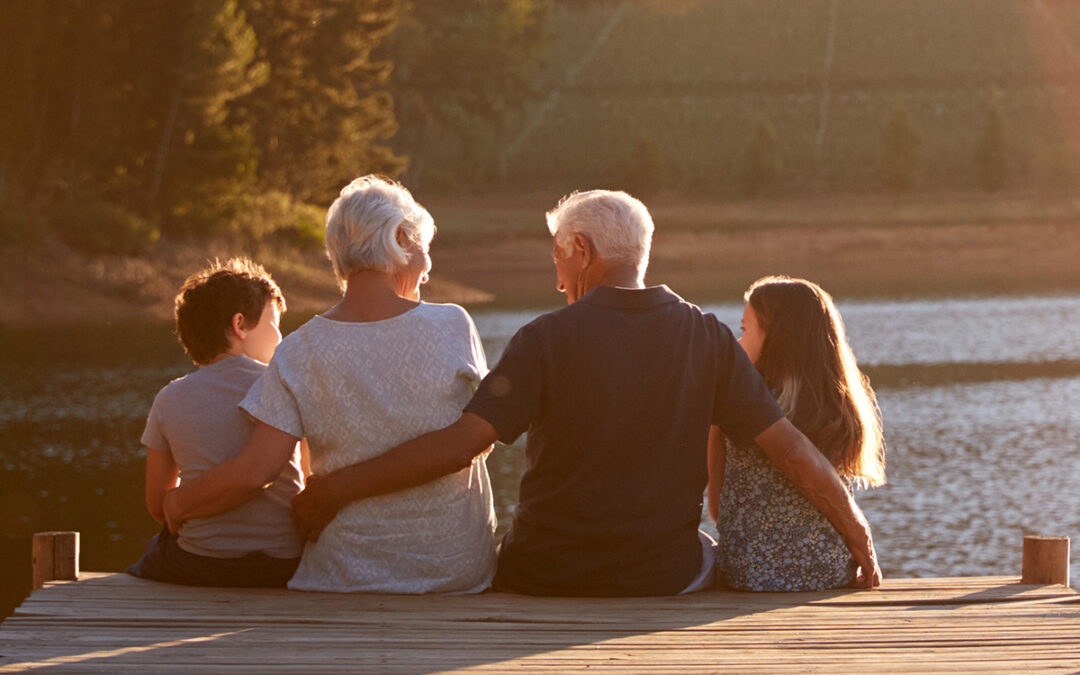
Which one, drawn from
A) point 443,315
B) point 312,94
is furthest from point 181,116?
point 443,315

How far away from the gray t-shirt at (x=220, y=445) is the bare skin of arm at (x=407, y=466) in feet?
0.56

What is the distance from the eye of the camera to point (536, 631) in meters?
3.11

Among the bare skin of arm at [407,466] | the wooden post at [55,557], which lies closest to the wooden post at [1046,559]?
the bare skin of arm at [407,466]

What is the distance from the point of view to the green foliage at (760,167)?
62.4 meters

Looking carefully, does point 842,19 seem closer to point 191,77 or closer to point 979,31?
point 979,31

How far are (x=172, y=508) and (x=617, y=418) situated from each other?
1039mm

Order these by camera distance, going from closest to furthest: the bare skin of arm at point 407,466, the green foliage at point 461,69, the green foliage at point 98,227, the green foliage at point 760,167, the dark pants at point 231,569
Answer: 1. the bare skin of arm at point 407,466
2. the dark pants at point 231,569
3. the green foliage at point 98,227
4. the green foliage at point 461,69
5. the green foliage at point 760,167

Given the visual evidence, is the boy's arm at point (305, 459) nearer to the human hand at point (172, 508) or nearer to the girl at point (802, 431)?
Result: the human hand at point (172, 508)

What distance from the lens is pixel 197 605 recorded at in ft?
10.8

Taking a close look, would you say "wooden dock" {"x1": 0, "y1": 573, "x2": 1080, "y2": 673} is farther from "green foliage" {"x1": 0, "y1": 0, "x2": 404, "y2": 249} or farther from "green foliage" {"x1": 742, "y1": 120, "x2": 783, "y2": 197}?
"green foliage" {"x1": 742, "y1": 120, "x2": 783, "y2": 197}

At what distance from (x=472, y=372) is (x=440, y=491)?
28 cm

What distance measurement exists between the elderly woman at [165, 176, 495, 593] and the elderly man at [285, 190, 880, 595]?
72mm

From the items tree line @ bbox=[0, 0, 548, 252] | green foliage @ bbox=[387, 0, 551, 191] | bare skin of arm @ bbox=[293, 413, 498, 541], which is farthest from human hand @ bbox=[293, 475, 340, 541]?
green foliage @ bbox=[387, 0, 551, 191]

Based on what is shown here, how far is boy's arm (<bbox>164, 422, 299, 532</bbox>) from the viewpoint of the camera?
3.24 m
